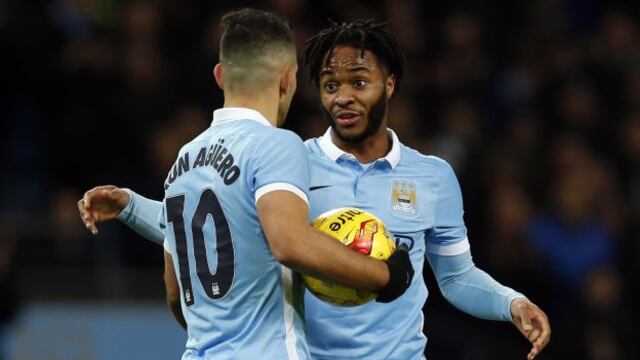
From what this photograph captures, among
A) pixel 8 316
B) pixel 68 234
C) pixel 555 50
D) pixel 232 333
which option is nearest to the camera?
pixel 232 333

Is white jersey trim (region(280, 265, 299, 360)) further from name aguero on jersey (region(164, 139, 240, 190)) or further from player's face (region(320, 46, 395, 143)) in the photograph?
player's face (region(320, 46, 395, 143))

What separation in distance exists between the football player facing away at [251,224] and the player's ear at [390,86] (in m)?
0.76

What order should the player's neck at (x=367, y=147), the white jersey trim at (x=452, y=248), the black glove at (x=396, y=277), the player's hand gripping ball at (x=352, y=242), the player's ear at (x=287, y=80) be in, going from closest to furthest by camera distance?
the black glove at (x=396, y=277)
the player's hand gripping ball at (x=352, y=242)
the player's ear at (x=287, y=80)
the player's neck at (x=367, y=147)
the white jersey trim at (x=452, y=248)

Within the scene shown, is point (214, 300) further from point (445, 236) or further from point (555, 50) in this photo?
point (555, 50)

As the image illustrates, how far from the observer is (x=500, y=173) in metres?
9.99

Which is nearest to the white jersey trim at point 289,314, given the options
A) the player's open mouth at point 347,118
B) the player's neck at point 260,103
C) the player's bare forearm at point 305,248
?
the player's bare forearm at point 305,248

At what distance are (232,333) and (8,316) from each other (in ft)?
17.3

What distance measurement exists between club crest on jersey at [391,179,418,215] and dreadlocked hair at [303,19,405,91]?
17.9 inches

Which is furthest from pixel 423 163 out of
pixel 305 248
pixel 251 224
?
pixel 305 248

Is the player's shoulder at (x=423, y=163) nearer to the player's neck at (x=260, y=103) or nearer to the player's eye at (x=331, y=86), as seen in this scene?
the player's eye at (x=331, y=86)

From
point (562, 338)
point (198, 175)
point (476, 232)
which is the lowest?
point (562, 338)

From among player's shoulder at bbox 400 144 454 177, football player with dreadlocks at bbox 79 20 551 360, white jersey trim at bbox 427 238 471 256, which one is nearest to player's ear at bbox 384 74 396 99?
football player with dreadlocks at bbox 79 20 551 360

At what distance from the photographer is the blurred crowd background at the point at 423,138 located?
379 inches

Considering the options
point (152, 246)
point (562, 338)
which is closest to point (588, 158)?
point (562, 338)
